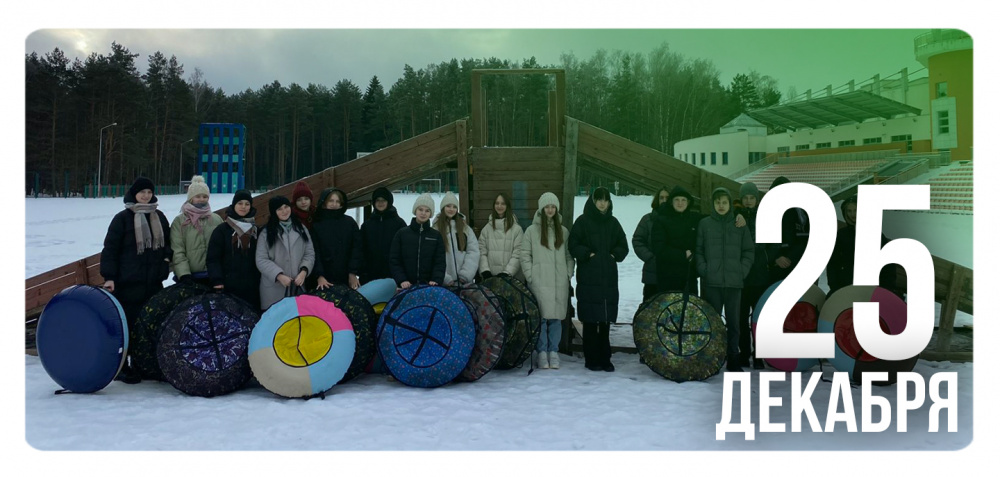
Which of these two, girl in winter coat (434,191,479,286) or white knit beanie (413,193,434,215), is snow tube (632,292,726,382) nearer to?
girl in winter coat (434,191,479,286)

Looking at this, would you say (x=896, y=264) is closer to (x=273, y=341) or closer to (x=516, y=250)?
(x=516, y=250)

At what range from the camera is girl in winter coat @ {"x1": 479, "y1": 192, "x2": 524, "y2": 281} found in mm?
6562

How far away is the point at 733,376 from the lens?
5465mm

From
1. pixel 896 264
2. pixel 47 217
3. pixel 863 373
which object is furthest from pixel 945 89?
pixel 47 217

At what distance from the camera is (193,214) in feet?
19.5

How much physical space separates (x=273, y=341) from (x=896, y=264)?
19.6ft

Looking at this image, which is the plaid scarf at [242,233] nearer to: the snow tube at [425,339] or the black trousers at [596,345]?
the snow tube at [425,339]

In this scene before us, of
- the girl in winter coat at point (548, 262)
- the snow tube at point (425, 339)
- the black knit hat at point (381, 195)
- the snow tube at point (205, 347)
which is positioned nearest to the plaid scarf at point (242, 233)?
the snow tube at point (205, 347)

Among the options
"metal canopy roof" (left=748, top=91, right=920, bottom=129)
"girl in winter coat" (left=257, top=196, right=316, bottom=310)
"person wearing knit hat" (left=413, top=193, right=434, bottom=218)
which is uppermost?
"metal canopy roof" (left=748, top=91, right=920, bottom=129)

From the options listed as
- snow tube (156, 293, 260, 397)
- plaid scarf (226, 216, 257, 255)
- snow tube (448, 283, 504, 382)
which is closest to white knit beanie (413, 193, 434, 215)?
snow tube (448, 283, 504, 382)

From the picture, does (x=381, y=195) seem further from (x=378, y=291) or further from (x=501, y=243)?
(x=501, y=243)

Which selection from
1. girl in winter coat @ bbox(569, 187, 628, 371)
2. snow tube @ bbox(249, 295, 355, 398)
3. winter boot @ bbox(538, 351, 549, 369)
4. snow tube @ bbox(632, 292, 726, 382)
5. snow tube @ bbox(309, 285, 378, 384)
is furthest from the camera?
winter boot @ bbox(538, 351, 549, 369)

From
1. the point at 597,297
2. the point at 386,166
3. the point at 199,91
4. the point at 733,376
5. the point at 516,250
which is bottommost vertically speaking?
the point at 733,376

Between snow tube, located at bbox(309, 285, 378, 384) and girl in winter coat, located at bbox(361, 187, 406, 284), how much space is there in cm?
54
